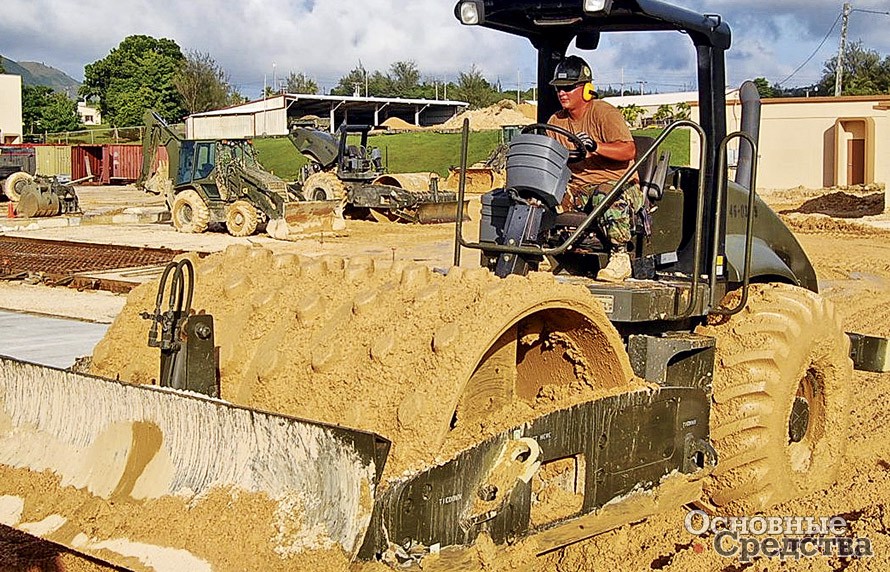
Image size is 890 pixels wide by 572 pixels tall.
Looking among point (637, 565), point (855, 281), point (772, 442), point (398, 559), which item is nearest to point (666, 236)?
point (772, 442)

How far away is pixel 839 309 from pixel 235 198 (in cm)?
1470

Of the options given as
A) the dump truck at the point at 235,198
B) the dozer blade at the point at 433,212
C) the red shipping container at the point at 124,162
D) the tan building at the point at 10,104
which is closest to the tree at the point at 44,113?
the tan building at the point at 10,104

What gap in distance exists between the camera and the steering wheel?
519 centimetres

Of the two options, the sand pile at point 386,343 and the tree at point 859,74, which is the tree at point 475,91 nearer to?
the tree at point 859,74

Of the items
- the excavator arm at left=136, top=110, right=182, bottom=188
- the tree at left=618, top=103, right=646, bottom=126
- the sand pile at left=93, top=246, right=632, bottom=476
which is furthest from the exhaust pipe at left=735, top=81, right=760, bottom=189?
the tree at left=618, top=103, right=646, bottom=126

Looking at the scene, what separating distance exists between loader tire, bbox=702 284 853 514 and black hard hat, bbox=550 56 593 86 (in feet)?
4.58

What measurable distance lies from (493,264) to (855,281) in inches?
454

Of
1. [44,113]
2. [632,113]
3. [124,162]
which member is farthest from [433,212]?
[44,113]

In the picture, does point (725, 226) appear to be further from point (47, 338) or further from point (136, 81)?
point (136, 81)

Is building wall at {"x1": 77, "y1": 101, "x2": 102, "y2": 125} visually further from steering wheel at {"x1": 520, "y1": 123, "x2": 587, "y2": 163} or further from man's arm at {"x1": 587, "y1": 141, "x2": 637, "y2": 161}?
man's arm at {"x1": 587, "y1": 141, "x2": 637, "y2": 161}

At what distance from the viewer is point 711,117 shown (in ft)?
17.6

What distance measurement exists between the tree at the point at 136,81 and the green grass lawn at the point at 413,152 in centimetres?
3273

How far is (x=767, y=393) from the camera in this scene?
5152 millimetres

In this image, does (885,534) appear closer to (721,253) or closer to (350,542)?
(721,253)
